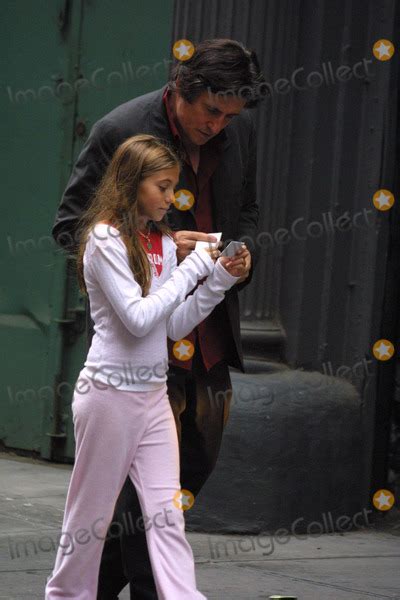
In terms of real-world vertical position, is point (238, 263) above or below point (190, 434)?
above

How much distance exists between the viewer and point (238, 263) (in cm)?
373

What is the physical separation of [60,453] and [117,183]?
3.77 metres

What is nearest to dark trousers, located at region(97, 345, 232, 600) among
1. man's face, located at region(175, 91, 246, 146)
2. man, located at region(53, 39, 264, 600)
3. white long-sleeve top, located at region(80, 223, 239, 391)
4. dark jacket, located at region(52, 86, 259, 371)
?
man, located at region(53, 39, 264, 600)

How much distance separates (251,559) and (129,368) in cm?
199

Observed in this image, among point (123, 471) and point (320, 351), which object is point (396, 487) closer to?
point (320, 351)

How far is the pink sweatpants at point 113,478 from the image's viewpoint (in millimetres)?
3580

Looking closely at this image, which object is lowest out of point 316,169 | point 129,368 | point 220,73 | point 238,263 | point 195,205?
point 129,368

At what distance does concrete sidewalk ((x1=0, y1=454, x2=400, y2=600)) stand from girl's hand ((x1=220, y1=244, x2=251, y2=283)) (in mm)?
1429

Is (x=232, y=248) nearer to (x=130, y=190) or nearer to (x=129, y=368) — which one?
(x=130, y=190)

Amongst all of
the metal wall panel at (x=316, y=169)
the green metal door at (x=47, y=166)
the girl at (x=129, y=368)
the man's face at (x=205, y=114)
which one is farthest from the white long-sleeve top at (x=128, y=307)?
the green metal door at (x=47, y=166)

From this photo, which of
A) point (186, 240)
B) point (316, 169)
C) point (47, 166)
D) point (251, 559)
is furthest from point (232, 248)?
point (47, 166)

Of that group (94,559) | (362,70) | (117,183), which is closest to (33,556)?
(94,559)

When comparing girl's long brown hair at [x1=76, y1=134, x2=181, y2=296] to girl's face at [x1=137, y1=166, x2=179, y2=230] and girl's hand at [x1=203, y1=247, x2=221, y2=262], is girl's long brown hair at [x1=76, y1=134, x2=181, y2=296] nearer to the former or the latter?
girl's face at [x1=137, y1=166, x2=179, y2=230]

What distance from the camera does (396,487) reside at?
6.28m
